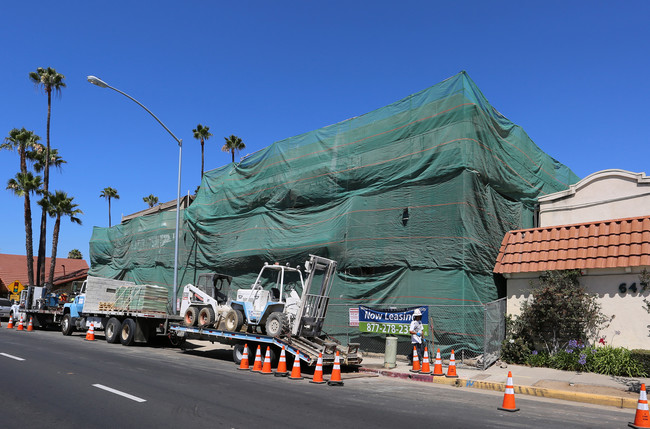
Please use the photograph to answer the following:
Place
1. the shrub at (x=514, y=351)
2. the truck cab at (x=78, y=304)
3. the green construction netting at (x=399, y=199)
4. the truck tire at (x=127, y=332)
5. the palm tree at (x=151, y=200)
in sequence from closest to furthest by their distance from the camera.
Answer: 1. the shrub at (x=514, y=351)
2. the green construction netting at (x=399, y=199)
3. the truck tire at (x=127, y=332)
4. the truck cab at (x=78, y=304)
5. the palm tree at (x=151, y=200)

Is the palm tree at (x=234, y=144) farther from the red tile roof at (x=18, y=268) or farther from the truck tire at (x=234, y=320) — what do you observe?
the truck tire at (x=234, y=320)

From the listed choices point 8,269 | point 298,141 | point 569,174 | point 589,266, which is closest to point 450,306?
point 589,266

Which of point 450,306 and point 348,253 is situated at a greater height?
point 348,253

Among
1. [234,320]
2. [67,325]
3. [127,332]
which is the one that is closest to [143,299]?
[127,332]

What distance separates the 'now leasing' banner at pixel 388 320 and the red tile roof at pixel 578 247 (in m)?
3.03

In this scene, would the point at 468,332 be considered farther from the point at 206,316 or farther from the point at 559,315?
the point at 206,316

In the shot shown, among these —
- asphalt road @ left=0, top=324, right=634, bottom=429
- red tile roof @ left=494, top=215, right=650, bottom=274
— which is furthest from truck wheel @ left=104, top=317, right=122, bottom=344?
red tile roof @ left=494, top=215, right=650, bottom=274

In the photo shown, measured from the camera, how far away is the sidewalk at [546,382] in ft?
31.9

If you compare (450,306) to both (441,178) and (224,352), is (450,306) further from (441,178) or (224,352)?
(224,352)

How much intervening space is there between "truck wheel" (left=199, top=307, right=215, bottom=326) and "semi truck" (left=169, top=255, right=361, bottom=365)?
0.11ft

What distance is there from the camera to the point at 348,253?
17172 millimetres

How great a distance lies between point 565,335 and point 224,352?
11343 mm

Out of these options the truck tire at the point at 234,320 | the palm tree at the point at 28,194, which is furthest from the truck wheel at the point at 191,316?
the palm tree at the point at 28,194

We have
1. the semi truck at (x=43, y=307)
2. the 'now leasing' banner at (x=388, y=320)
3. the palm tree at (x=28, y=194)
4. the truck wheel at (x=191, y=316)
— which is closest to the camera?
the 'now leasing' banner at (x=388, y=320)
